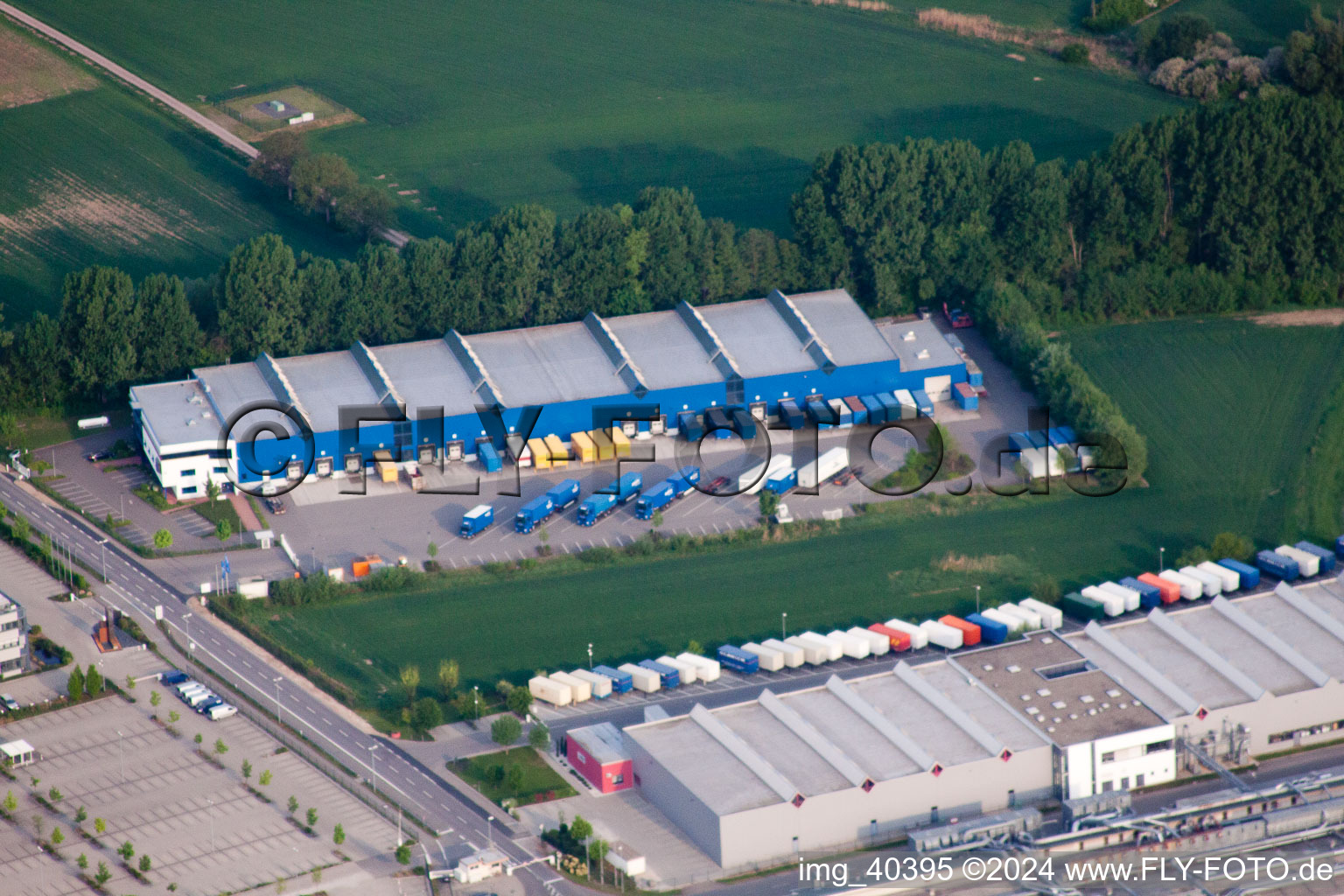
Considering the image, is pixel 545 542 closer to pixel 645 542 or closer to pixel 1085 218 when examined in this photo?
pixel 645 542

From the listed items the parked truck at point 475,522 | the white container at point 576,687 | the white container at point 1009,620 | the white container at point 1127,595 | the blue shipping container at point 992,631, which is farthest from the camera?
the parked truck at point 475,522

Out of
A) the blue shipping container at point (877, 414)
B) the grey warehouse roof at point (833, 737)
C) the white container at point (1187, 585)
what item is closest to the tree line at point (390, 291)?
the blue shipping container at point (877, 414)

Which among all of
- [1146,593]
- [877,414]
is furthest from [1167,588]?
[877,414]

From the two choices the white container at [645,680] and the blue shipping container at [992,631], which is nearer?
the white container at [645,680]

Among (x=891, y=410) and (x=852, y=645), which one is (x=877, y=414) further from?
(x=852, y=645)

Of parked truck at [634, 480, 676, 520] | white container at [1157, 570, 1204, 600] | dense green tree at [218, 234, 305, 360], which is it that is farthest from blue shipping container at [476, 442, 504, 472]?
white container at [1157, 570, 1204, 600]

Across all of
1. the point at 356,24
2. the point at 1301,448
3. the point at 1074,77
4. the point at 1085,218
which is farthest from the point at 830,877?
the point at 356,24

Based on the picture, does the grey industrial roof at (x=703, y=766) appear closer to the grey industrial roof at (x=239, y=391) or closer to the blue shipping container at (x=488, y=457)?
the blue shipping container at (x=488, y=457)

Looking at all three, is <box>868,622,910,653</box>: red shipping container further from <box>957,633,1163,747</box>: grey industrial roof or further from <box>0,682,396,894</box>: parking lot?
<box>0,682,396,894</box>: parking lot
